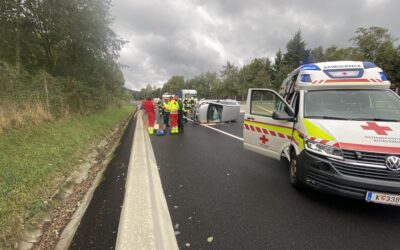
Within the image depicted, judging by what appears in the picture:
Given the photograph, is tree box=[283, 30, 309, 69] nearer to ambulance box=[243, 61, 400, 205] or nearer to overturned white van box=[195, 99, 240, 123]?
overturned white van box=[195, 99, 240, 123]

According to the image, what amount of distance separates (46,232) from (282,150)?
4.29 meters

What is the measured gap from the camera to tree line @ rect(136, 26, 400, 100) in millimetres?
30203

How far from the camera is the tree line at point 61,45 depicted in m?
10.8

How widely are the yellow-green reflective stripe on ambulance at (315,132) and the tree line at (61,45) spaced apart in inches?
357

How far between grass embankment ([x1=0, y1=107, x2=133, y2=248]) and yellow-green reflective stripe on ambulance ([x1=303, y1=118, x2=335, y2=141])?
14.0 ft

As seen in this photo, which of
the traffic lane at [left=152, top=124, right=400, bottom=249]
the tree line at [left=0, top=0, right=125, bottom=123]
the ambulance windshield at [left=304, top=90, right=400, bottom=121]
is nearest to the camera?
the traffic lane at [left=152, top=124, right=400, bottom=249]

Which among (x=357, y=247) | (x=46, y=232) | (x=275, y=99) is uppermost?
(x=275, y=99)

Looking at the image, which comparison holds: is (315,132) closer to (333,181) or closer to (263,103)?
(333,181)

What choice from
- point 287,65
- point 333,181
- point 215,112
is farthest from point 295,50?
point 333,181

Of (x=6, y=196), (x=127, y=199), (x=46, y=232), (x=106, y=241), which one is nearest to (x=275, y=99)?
(x=127, y=199)

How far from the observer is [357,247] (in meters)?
2.67

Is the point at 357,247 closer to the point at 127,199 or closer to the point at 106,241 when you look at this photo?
the point at 106,241

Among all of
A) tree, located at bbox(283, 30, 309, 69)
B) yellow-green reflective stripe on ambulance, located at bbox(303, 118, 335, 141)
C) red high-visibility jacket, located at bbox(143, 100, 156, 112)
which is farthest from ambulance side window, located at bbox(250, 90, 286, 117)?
tree, located at bbox(283, 30, 309, 69)

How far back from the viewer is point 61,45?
1261cm
